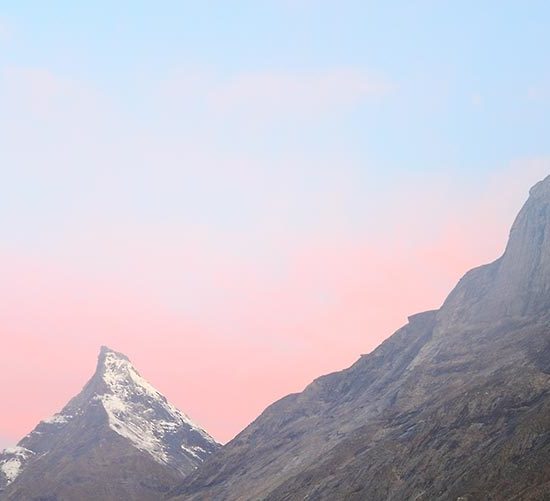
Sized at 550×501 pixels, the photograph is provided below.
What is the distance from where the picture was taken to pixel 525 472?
12838 centimetres

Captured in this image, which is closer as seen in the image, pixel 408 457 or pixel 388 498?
pixel 388 498

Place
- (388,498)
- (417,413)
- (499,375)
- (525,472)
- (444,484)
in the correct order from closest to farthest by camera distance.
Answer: (525,472), (444,484), (388,498), (499,375), (417,413)

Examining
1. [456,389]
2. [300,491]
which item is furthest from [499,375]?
[300,491]

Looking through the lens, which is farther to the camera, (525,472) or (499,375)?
(499,375)

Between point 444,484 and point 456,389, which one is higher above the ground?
point 456,389

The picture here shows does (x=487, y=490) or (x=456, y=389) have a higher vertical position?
(x=456, y=389)

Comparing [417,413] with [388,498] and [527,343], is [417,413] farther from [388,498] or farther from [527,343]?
[388,498]

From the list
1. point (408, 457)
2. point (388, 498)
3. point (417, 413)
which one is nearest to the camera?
point (388, 498)

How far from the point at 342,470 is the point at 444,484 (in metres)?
42.7

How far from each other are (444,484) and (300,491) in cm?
5131

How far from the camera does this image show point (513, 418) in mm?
155750

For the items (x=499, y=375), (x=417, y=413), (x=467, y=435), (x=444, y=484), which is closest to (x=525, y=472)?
(x=444, y=484)

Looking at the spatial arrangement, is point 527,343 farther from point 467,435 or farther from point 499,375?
point 467,435

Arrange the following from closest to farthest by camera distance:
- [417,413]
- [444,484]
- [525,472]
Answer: [525,472], [444,484], [417,413]
